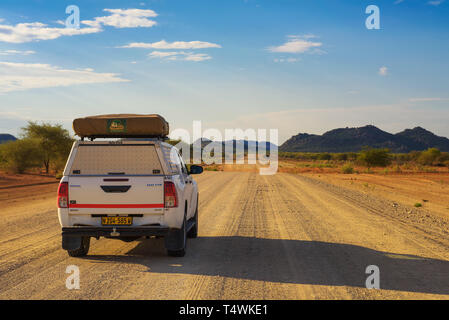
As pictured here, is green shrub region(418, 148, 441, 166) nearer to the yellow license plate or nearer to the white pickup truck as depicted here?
the white pickup truck

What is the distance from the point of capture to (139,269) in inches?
273

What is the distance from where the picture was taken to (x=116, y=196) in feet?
23.2

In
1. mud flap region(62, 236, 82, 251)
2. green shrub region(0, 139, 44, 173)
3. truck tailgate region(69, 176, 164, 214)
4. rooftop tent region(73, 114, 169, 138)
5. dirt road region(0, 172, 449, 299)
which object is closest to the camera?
dirt road region(0, 172, 449, 299)

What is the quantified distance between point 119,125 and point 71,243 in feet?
7.32

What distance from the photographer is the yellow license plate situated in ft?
23.4

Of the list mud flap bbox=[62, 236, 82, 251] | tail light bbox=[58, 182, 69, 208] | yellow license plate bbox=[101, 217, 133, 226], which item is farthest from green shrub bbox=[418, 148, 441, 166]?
tail light bbox=[58, 182, 69, 208]

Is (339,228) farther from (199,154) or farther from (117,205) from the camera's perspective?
(199,154)

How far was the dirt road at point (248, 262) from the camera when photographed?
5703 mm

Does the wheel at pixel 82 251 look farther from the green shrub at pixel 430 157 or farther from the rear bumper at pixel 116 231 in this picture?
the green shrub at pixel 430 157

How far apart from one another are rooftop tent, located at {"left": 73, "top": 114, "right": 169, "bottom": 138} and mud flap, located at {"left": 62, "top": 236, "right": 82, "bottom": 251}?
1.86m

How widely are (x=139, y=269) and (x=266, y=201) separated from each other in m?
11.8

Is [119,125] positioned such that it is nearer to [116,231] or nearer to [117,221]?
[117,221]

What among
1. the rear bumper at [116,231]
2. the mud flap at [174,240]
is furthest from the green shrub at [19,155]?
the mud flap at [174,240]
